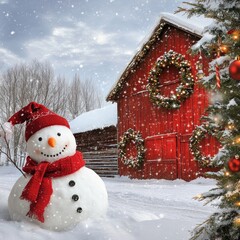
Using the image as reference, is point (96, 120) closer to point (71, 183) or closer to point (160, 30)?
point (160, 30)

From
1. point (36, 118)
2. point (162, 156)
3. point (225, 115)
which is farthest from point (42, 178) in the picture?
point (162, 156)

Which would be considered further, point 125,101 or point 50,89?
point 50,89

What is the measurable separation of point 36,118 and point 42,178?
0.83m

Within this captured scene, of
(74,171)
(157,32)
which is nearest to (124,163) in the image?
(157,32)

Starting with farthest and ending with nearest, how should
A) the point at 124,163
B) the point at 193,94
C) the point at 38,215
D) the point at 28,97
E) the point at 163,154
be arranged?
the point at 28,97 → the point at 124,163 → the point at 163,154 → the point at 193,94 → the point at 38,215

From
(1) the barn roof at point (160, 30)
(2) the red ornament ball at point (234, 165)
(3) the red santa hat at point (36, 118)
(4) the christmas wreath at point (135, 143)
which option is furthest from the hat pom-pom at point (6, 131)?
(4) the christmas wreath at point (135, 143)

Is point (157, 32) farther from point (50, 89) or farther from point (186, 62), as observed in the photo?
point (50, 89)

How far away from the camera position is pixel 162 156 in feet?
47.8

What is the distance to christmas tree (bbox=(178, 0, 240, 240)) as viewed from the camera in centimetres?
317

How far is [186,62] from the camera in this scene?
44.6 feet

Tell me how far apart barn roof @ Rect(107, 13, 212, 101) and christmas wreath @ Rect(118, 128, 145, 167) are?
200cm

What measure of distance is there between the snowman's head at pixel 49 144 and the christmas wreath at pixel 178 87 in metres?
9.41

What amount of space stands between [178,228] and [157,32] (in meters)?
11.3

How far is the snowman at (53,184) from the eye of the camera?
174 inches
